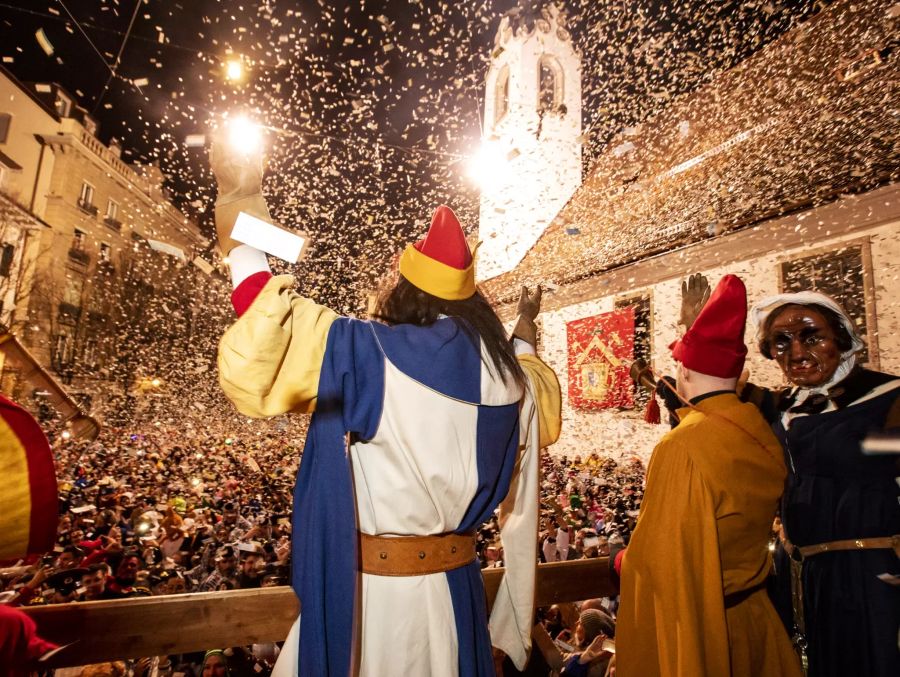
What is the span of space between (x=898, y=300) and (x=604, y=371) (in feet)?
22.6

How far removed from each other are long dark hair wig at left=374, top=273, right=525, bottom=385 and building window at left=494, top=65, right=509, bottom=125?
24.2 meters

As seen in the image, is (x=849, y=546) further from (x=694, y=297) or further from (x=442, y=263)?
(x=442, y=263)

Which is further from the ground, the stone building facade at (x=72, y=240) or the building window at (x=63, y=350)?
the stone building facade at (x=72, y=240)

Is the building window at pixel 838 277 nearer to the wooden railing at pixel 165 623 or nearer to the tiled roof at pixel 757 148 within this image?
the tiled roof at pixel 757 148

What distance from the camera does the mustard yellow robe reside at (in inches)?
70.4

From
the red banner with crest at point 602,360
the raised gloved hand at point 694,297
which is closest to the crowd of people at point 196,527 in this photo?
the red banner with crest at point 602,360

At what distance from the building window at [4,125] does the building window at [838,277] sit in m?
26.5

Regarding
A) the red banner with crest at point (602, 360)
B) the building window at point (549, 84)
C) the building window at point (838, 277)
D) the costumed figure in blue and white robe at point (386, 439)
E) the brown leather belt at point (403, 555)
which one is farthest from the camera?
the building window at point (549, 84)

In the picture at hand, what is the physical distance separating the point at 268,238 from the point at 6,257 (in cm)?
2497

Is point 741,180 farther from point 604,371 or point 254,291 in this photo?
point 254,291

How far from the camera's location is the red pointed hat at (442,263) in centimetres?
166

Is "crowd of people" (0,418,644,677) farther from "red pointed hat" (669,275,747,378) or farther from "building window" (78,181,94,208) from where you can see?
"building window" (78,181,94,208)

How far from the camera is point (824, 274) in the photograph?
10148 mm

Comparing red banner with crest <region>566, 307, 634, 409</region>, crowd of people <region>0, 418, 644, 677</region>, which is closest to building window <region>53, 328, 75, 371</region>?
crowd of people <region>0, 418, 644, 677</region>
